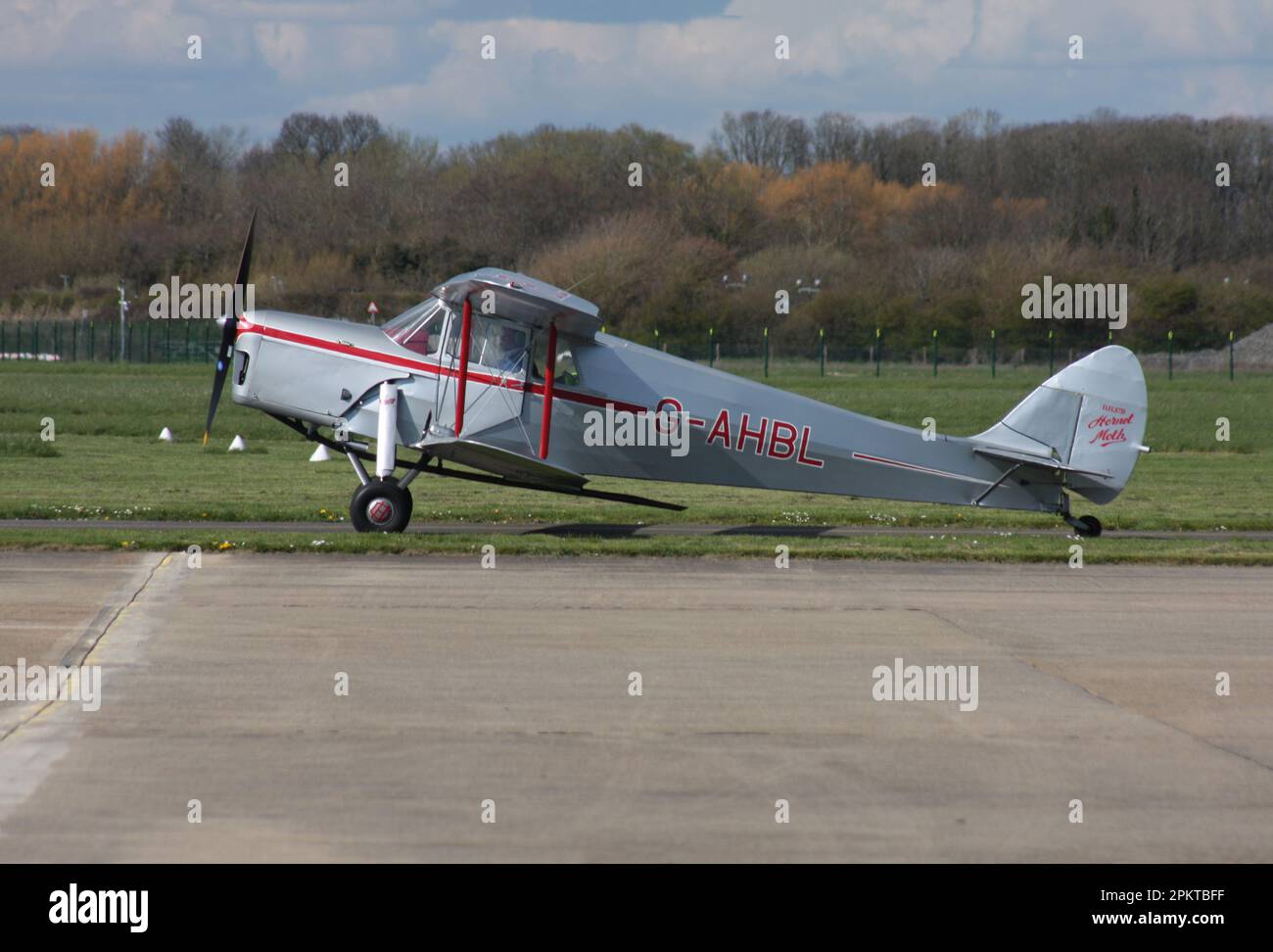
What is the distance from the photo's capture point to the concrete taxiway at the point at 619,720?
6.71m

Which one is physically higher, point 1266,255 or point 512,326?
point 1266,255

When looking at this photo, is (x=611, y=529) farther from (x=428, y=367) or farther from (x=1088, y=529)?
(x=1088, y=529)

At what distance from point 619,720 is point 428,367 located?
819cm

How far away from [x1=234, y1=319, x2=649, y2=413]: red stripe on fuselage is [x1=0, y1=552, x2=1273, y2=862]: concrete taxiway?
9.12 ft

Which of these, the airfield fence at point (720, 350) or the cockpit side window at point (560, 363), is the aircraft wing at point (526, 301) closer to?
the cockpit side window at point (560, 363)

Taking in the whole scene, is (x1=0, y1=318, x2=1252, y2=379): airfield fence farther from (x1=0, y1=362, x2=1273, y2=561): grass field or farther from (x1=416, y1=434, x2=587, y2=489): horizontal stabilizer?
(x1=416, y1=434, x2=587, y2=489): horizontal stabilizer

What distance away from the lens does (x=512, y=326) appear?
16016 mm

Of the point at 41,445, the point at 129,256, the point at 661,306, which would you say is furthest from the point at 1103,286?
the point at 41,445

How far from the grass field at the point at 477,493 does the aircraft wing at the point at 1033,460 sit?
0.77 metres

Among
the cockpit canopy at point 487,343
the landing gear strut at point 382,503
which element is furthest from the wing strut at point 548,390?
the landing gear strut at point 382,503
